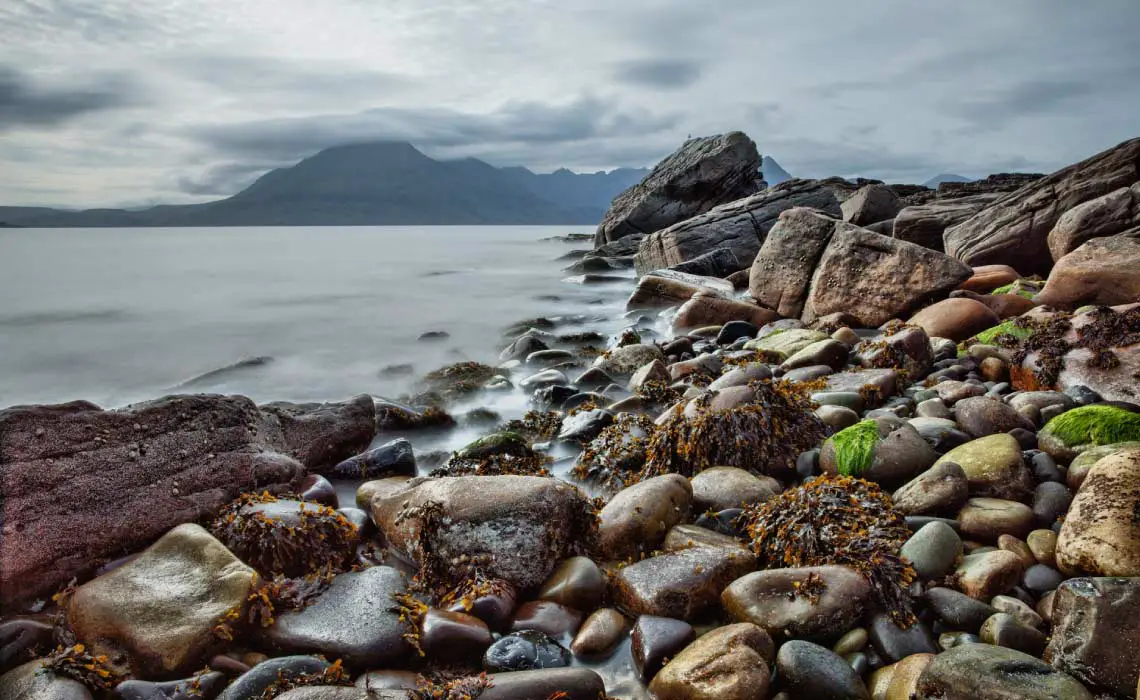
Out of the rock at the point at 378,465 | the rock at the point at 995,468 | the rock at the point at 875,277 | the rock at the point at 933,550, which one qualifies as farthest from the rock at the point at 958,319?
the rock at the point at 378,465

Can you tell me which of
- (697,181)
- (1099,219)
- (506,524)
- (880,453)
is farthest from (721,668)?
(697,181)

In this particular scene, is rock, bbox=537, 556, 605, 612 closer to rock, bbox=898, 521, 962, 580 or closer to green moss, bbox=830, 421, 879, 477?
rock, bbox=898, 521, 962, 580

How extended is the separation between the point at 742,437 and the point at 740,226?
16127 millimetres

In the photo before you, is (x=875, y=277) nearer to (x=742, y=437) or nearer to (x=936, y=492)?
(x=742, y=437)

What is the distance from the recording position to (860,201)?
18.9 meters

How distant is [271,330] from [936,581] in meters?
15.9

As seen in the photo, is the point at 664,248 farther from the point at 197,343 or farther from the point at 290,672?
the point at 290,672

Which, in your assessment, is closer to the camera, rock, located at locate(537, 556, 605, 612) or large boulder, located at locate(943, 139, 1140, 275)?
rock, located at locate(537, 556, 605, 612)

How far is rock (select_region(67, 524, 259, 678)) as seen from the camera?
337cm

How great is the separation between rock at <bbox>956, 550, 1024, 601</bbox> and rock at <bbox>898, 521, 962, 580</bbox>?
11 cm

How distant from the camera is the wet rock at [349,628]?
3408mm

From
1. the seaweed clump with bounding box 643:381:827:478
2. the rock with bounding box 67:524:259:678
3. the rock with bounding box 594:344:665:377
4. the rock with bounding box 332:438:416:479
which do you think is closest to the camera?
the rock with bounding box 67:524:259:678

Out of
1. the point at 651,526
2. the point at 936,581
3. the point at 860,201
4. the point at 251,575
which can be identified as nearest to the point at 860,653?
the point at 936,581

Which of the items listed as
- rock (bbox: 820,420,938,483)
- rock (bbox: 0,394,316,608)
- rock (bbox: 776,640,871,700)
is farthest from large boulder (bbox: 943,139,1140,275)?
rock (bbox: 0,394,316,608)
